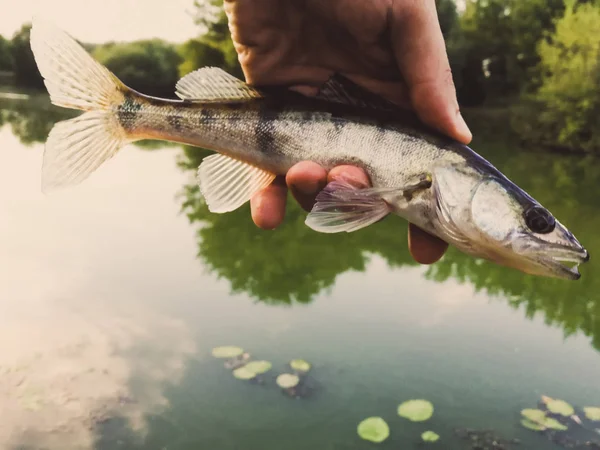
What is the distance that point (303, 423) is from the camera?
6594 millimetres

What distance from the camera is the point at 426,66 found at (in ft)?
10.2

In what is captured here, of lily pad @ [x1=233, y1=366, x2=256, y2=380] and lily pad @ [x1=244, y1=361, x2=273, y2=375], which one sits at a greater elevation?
lily pad @ [x1=244, y1=361, x2=273, y2=375]

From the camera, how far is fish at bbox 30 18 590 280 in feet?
8.86

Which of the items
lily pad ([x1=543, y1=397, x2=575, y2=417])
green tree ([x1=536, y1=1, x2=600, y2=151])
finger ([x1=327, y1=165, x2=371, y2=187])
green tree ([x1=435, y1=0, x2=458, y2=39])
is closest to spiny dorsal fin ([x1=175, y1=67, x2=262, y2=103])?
finger ([x1=327, y1=165, x2=371, y2=187])

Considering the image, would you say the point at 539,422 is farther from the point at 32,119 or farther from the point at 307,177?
the point at 32,119

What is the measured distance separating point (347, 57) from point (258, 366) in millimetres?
4622

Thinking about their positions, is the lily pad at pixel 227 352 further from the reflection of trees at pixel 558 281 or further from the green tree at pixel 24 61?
the green tree at pixel 24 61

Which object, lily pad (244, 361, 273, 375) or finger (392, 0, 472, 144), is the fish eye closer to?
finger (392, 0, 472, 144)

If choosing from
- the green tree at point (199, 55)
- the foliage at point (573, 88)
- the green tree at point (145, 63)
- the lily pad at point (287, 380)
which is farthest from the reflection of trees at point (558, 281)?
the green tree at point (145, 63)

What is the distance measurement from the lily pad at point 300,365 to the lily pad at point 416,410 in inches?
50.1

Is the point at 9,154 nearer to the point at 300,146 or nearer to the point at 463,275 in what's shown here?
the point at 463,275

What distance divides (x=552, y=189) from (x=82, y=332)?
539 inches

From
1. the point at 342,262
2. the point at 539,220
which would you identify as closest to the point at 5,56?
the point at 342,262

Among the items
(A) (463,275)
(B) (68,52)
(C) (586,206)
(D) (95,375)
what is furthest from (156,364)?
(C) (586,206)
